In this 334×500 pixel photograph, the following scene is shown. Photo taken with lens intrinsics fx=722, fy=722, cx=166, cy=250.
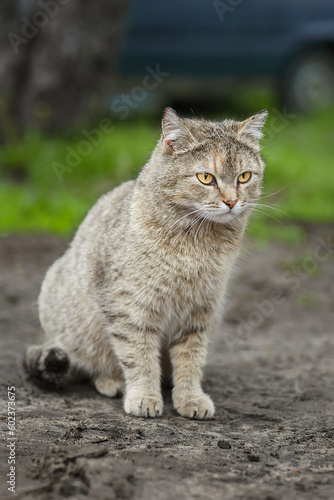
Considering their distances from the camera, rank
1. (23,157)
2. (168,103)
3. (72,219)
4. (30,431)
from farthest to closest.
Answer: (168,103)
(23,157)
(72,219)
(30,431)

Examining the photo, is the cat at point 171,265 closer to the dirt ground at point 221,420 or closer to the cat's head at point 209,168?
the cat's head at point 209,168

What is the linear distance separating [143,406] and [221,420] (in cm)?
41

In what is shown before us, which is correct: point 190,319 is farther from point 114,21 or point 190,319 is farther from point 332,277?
point 114,21

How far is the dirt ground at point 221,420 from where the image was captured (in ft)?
8.92

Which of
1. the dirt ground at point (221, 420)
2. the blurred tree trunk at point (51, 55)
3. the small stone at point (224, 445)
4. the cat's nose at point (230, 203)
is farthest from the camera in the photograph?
the blurred tree trunk at point (51, 55)

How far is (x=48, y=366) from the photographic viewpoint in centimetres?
387

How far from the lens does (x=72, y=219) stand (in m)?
7.02

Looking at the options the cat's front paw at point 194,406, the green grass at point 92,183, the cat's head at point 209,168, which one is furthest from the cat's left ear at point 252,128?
the green grass at point 92,183

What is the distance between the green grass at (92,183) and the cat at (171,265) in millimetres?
2900

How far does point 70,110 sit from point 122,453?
19.1 feet

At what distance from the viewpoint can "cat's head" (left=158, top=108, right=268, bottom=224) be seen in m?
3.57

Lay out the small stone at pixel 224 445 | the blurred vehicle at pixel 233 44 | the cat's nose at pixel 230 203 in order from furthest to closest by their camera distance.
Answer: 1. the blurred vehicle at pixel 233 44
2. the cat's nose at pixel 230 203
3. the small stone at pixel 224 445

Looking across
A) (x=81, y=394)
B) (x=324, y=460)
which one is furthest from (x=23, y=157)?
(x=324, y=460)

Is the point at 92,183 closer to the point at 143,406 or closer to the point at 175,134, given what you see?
the point at 175,134
